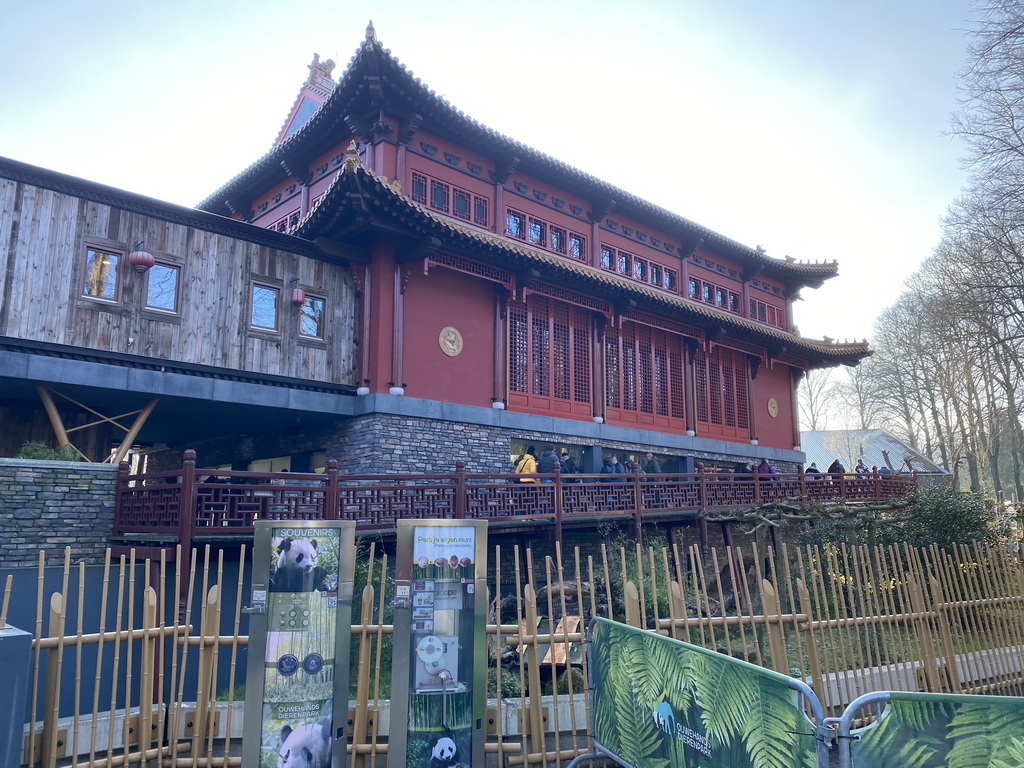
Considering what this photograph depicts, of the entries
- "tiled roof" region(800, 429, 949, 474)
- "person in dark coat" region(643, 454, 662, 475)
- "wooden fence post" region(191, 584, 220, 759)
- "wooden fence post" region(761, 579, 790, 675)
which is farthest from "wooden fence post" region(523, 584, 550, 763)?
"tiled roof" region(800, 429, 949, 474)

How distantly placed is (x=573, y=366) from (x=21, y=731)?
13.6 m

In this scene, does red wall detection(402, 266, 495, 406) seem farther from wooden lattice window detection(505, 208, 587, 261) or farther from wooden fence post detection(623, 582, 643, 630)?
wooden fence post detection(623, 582, 643, 630)

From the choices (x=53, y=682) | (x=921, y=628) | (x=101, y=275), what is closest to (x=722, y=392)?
(x=921, y=628)

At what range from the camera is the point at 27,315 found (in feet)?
35.4

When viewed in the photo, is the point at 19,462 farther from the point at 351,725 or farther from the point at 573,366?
the point at 573,366

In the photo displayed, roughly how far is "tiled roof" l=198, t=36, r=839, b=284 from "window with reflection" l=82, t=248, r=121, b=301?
537cm

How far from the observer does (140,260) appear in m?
11.8

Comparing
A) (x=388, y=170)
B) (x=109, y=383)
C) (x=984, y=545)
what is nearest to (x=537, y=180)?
(x=388, y=170)

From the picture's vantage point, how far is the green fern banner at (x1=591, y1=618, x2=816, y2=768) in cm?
316

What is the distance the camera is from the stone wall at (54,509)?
10094 millimetres

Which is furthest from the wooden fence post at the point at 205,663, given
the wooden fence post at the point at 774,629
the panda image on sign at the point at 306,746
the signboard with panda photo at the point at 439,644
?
the wooden fence post at the point at 774,629

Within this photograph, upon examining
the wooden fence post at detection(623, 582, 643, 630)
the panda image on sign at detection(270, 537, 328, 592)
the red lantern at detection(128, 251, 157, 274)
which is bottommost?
the wooden fence post at detection(623, 582, 643, 630)

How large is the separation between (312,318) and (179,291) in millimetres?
2391

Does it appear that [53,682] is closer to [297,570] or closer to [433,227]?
[297,570]
